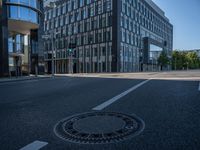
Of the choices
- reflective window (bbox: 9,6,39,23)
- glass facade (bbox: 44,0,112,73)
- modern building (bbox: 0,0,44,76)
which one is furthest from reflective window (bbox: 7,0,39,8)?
glass facade (bbox: 44,0,112,73)

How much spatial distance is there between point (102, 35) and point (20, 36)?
2783cm

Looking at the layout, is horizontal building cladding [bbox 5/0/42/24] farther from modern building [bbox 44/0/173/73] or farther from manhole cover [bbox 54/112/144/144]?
manhole cover [bbox 54/112/144/144]

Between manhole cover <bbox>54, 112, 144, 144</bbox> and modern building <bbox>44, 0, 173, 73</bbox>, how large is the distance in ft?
148

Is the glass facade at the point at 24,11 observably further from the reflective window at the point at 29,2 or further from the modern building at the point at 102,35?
the modern building at the point at 102,35

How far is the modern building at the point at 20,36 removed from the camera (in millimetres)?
23719

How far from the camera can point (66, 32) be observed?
64250 millimetres

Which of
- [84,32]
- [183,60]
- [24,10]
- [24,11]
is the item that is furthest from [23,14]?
[183,60]

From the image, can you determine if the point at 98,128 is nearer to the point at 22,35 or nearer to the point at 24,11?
the point at 24,11

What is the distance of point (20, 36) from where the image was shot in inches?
1204

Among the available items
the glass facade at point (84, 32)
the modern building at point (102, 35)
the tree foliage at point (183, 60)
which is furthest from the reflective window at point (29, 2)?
the tree foliage at point (183, 60)

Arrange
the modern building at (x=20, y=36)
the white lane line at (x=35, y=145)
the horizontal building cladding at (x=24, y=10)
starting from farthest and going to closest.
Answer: the horizontal building cladding at (x=24, y=10) → the modern building at (x=20, y=36) → the white lane line at (x=35, y=145)

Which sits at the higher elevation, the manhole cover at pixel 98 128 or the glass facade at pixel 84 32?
the glass facade at pixel 84 32

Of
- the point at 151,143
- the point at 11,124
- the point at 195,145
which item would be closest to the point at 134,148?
the point at 151,143

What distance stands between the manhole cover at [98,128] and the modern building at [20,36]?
20559 millimetres
